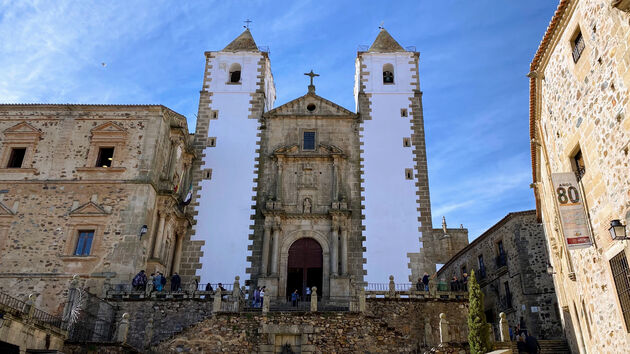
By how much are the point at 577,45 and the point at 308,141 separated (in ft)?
47.7

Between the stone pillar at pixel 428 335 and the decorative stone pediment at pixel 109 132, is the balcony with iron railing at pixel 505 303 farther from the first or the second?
the decorative stone pediment at pixel 109 132

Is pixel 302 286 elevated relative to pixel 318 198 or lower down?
lower down

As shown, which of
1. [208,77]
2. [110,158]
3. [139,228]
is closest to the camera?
[139,228]

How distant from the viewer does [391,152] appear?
78.8 feet

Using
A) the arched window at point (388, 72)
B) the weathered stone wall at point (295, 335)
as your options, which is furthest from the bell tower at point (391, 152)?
Result: the weathered stone wall at point (295, 335)

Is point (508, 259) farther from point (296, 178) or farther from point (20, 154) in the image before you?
point (20, 154)

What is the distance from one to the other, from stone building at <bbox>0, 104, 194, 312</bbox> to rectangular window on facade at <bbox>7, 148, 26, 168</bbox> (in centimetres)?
4

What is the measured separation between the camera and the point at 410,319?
1786 centimetres

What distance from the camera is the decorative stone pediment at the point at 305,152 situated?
2346cm

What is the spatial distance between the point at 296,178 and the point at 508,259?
10432mm

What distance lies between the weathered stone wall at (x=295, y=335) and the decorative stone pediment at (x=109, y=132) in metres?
9.51

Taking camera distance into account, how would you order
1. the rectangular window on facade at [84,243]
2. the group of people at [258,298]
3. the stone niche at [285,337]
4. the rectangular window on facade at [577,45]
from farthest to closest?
the rectangular window on facade at [84,243] → the group of people at [258,298] → the stone niche at [285,337] → the rectangular window on facade at [577,45]

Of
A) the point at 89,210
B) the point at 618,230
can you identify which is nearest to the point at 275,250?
the point at 89,210

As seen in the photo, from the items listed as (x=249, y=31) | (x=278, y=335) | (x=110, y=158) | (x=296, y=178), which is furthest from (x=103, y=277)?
(x=249, y=31)
